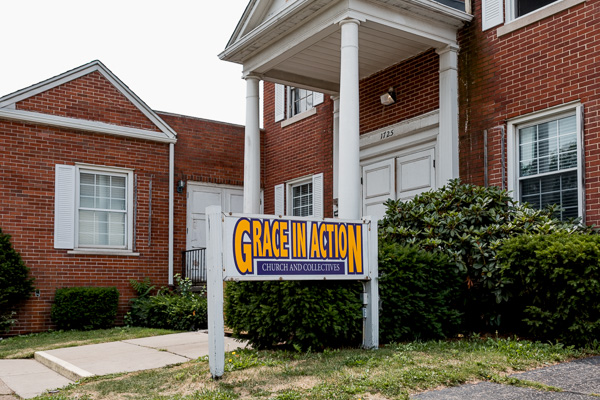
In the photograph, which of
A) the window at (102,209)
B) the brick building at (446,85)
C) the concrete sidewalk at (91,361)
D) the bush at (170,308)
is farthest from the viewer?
the window at (102,209)

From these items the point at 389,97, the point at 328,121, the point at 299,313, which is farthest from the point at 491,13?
the point at 299,313

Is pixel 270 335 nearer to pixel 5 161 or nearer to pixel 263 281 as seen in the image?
pixel 263 281

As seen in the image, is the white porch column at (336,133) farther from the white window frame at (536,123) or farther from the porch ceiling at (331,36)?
the white window frame at (536,123)

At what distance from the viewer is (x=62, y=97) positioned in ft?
40.4

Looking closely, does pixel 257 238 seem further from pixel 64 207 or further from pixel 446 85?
pixel 64 207

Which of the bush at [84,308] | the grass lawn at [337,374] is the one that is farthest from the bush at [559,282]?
the bush at [84,308]

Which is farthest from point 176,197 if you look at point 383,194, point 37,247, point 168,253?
point 383,194

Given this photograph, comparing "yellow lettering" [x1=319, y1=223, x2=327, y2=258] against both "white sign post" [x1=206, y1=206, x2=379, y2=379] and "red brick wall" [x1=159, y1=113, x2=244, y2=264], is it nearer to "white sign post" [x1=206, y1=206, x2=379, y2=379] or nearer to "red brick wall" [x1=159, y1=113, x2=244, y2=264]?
"white sign post" [x1=206, y1=206, x2=379, y2=379]

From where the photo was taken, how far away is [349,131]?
28.0 feet

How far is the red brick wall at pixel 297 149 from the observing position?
12531mm

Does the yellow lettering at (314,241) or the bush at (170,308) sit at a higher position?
the yellow lettering at (314,241)

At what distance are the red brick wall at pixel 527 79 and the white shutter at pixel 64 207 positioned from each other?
740 centimetres

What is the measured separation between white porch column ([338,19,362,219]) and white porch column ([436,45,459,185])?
1.71 m

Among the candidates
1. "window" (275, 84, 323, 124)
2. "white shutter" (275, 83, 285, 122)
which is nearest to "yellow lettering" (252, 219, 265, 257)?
"window" (275, 84, 323, 124)
